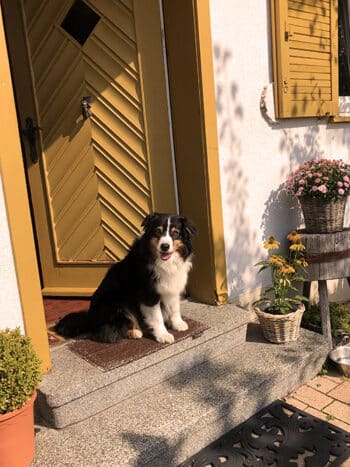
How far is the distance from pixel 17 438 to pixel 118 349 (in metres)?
0.87

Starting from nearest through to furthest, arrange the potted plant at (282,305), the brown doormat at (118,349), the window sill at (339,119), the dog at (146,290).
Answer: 1. the brown doormat at (118,349)
2. the dog at (146,290)
3. the potted plant at (282,305)
4. the window sill at (339,119)

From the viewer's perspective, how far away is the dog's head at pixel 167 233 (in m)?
2.64

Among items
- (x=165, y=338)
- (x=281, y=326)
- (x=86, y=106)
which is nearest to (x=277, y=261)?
(x=281, y=326)

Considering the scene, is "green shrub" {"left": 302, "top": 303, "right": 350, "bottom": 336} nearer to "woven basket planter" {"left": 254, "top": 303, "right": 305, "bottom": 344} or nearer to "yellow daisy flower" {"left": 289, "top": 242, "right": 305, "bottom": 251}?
"woven basket planter" {"left": 254, "top": 303, "right": 305, "bottom": 344}

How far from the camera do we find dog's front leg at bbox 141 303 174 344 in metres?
2.79

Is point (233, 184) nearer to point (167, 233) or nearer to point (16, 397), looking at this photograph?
point (167, 233)

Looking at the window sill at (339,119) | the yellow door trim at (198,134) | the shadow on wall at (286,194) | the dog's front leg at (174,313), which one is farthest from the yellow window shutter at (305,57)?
the dog's front leg at (174,313)

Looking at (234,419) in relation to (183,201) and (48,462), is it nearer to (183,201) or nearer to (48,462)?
(48,462)

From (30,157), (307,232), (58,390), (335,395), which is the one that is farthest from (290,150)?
(58,390)

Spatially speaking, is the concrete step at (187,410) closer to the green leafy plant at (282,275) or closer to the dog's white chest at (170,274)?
the green leafy plant at (282,275)

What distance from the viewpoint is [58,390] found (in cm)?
229

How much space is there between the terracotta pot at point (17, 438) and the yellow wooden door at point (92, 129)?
1824mm

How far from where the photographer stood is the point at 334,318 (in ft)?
12.7

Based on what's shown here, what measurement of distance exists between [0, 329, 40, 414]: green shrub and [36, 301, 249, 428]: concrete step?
32 cm
